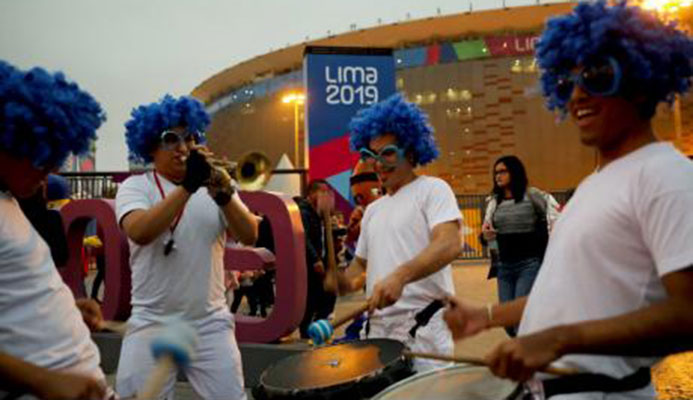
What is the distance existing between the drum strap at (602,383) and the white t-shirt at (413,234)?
1.63 m

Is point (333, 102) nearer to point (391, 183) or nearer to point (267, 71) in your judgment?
point (391, 183)

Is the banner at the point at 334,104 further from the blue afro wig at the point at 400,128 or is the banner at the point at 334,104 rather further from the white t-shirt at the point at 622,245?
the white t-shirt at the point at 622,245

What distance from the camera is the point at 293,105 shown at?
38531 millimetres

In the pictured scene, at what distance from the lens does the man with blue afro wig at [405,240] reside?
324cm

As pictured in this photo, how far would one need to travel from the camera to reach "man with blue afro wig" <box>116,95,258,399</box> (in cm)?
338

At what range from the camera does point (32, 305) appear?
79.7 inches

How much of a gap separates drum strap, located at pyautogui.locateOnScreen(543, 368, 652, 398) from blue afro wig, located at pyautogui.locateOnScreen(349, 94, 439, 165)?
2.37 m

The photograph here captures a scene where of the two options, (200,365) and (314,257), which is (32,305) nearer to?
(200,365)

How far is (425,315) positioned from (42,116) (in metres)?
2.07

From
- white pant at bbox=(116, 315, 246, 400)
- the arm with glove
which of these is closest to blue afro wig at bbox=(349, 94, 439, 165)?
the arm with glove

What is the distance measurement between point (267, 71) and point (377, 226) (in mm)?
37012

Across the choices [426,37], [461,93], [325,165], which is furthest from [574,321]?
[426,37]

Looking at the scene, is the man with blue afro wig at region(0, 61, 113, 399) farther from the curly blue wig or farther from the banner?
the banner

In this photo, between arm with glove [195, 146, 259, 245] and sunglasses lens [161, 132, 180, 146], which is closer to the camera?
arm with glove [195, 146, 259, 245]
